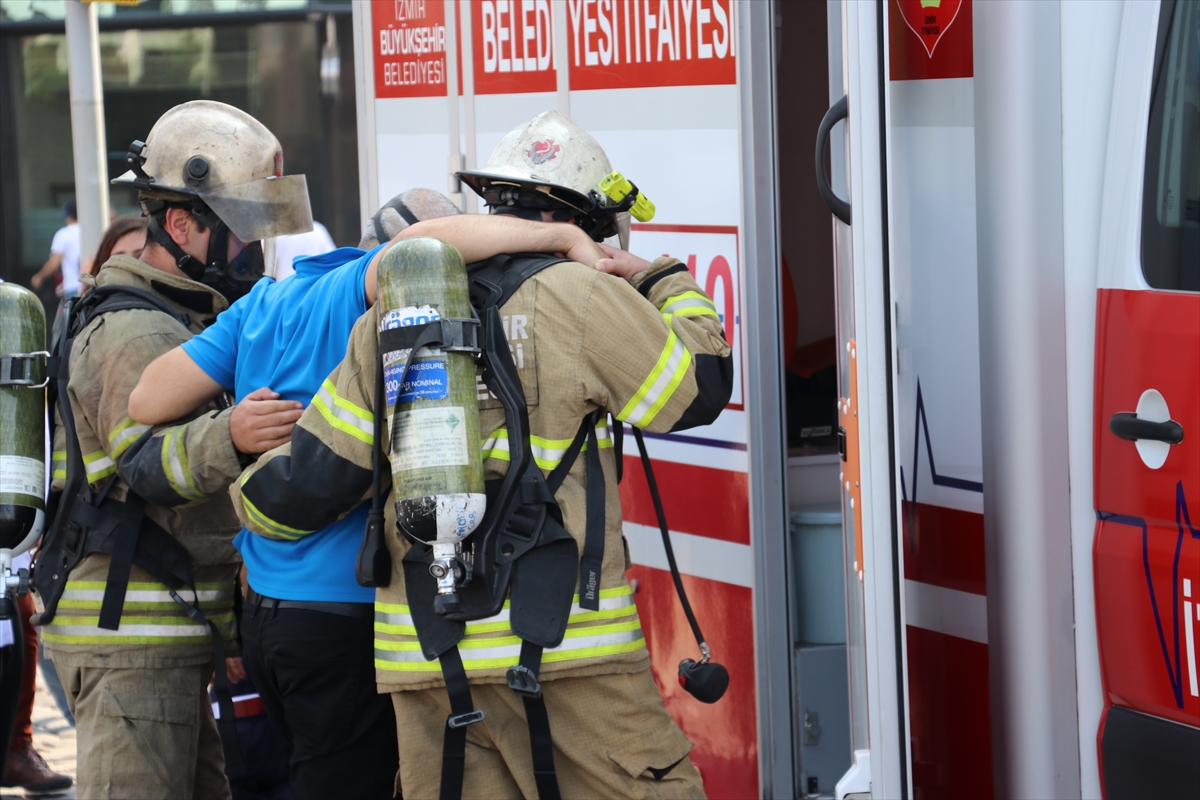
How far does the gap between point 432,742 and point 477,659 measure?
248 millimetres

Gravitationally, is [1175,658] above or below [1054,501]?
below

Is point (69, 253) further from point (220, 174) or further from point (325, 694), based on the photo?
point (325, 694)

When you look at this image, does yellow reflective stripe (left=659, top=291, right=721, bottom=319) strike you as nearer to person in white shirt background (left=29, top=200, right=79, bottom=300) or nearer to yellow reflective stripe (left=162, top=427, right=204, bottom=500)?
yellow reflective stripe (left=162, top=427, right=204, bottom=500)

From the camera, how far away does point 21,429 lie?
298 centimetres

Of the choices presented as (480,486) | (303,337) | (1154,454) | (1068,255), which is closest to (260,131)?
(303,337)

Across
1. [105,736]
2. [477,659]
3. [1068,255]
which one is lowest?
[105,736]

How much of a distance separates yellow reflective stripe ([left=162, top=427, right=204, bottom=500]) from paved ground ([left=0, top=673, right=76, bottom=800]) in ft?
7.78

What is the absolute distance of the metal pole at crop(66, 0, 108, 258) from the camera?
659 centimetres

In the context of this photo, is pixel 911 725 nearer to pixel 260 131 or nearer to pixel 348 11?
pixel 260 131

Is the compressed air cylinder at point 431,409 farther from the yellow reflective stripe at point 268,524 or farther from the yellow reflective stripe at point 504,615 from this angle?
the yellow reflective stripe at point 268,524

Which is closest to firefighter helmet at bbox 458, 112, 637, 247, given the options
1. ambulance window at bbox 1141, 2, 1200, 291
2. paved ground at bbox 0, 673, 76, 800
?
ambulance window at bbox 1141, 2, 1200, 291

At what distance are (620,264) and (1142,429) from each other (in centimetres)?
102

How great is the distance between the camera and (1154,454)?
1929 millimetres

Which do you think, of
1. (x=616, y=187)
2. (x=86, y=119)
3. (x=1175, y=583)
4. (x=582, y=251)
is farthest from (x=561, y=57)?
(x=86, y=119)
